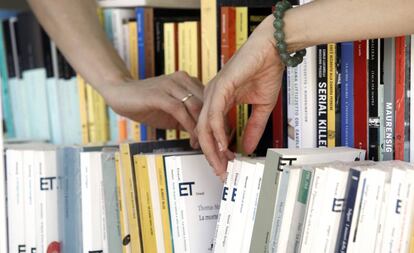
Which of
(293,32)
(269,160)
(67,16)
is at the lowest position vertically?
(269,160)

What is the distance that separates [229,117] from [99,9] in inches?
18.2

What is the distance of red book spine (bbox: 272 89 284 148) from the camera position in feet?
3.70

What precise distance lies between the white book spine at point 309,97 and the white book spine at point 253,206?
14 centimetres

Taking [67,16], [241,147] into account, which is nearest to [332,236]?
[241,147]

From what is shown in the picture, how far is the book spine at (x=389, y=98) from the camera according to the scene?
3.22 feet

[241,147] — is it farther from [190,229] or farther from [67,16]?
[67,16]

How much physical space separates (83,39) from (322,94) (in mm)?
552

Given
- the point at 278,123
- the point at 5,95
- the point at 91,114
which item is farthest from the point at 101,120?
the point at 278,123

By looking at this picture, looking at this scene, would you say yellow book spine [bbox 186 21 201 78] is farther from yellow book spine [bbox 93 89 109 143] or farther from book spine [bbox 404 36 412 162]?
book spine [bbox 404 36 412 162]

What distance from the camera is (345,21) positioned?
2.92ft

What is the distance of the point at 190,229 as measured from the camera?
1089 mm

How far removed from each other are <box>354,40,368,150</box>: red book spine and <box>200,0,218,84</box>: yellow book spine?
29 centimetres

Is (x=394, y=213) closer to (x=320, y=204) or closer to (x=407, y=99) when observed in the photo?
(x=320, y=204)

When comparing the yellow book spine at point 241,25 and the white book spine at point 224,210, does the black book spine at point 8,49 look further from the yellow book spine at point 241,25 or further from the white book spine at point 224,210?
the white book spine at point 224,210
